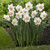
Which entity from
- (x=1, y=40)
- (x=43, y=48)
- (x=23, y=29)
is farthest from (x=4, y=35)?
(x=43, y=48)

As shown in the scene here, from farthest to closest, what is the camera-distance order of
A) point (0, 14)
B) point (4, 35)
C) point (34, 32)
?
point (0, 14) < point (4, 35) < point (34, 32)

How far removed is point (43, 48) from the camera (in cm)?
287

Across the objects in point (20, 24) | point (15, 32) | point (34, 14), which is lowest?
point (15, 32)

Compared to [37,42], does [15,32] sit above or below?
above

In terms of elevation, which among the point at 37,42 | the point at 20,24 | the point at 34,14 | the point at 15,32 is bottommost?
the point at 37,42

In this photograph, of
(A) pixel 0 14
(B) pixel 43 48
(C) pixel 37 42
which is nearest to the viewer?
(B) pixel 43 48

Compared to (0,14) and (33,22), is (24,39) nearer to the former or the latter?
(33,22)

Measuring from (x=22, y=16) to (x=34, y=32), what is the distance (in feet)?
1.64

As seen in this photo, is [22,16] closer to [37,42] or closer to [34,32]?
[34,32]

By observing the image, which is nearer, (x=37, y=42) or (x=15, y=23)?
(x=15, y=23)

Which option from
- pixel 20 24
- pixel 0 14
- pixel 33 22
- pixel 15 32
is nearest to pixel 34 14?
pixel 33 22

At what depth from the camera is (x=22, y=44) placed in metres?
3.16

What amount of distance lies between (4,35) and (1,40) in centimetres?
23

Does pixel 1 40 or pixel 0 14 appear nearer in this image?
pixel 1 40
